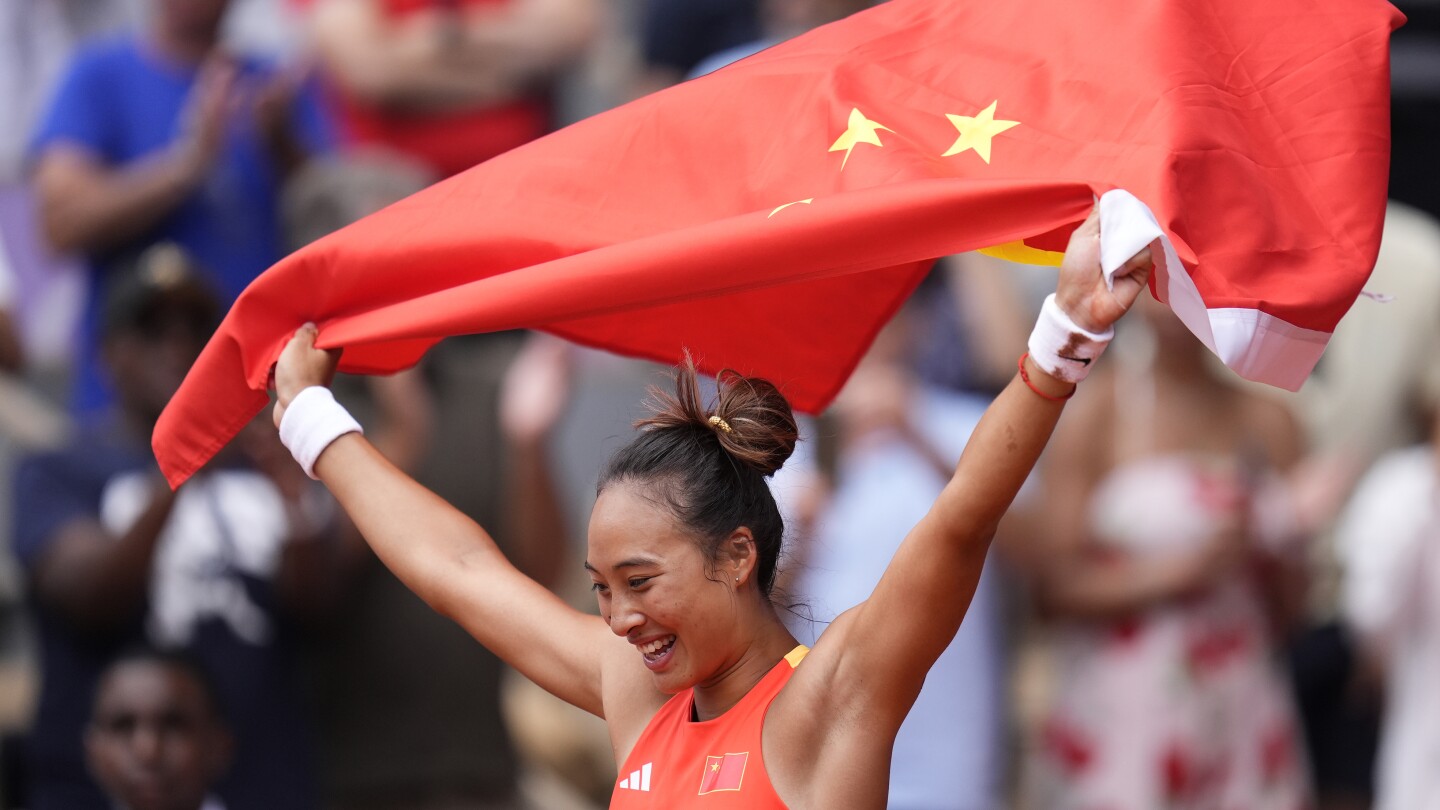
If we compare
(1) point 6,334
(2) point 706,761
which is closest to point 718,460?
(2) point 706,761

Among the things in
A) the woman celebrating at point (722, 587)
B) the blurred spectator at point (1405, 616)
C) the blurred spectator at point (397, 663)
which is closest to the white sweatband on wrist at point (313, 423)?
the woman celebrating at point (722, 587)

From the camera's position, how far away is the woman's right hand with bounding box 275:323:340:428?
3.45 meters

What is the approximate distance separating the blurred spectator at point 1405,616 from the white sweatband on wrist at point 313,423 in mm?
3541

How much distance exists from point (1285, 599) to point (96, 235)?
3637 millimetres

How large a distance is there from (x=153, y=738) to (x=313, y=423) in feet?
6.41

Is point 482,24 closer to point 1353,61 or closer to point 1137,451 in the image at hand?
point 1137,451

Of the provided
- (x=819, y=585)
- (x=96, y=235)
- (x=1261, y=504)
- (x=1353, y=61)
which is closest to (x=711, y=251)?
(x=1353, y=61)

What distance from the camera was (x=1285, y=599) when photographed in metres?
5.55

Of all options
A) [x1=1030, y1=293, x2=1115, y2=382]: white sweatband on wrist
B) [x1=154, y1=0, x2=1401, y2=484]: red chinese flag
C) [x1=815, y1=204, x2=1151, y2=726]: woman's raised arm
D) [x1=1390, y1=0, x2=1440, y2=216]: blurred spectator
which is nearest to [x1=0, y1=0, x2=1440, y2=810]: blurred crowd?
[x1=1390, y1=0, x2=1440, y2=216]: blurred spectator

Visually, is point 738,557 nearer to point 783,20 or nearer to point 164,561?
point 164,561

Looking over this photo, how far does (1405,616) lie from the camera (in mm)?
5777

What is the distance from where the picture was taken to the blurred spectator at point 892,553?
17.9ft

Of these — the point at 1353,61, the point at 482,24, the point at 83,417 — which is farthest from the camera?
the point at 482,24

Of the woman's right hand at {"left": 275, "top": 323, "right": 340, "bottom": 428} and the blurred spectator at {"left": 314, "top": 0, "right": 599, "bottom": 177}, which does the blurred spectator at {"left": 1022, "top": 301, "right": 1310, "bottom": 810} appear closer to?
the blurred spectator at {"left": 314, "top": 0, "right": 599, "bottom": 177}
